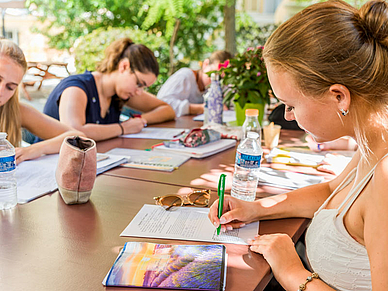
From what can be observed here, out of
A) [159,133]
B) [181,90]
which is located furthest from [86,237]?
[181,90]

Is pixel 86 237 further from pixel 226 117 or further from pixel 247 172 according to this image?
pixel 226 117

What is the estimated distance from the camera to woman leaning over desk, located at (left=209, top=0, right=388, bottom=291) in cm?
85

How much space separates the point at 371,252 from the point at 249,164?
0.58 metres

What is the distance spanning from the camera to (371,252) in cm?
73

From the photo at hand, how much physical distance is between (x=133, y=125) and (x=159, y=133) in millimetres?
169

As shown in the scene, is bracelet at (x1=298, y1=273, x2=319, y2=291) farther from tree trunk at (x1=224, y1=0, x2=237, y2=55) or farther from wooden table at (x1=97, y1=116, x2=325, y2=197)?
tree trunk at (x1=224, y1=0, x2=237, y2=55)

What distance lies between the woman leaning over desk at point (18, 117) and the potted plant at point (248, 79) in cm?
101

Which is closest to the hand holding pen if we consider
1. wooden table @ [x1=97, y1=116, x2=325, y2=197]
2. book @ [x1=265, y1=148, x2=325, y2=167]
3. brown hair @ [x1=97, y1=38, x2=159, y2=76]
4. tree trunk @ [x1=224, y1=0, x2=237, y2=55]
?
wooden table @ [x1=97, y1=116, x2=325, y2=197]

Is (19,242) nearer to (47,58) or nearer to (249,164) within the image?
(249,164)

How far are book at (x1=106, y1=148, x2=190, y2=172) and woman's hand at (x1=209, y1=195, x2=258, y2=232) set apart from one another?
526 mm

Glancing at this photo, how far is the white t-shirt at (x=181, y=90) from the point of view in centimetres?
337

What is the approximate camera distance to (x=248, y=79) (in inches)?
92.0

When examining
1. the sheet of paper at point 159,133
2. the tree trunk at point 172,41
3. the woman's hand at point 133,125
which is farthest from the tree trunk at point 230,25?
the woman's hand at point 133,125

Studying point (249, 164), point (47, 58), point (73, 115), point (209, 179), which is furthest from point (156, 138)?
point (47, 58)
